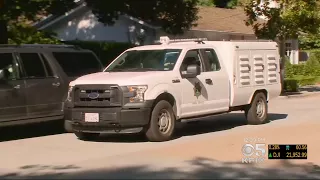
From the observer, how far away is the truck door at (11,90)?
12180 mm

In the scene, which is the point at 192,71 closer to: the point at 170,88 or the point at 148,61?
the point at 170,88

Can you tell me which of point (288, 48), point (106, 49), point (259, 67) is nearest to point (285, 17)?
point (106, 49)

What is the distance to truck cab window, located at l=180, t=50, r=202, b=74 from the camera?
12.6m

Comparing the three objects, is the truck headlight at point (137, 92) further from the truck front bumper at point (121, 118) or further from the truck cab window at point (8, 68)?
the truck cab window at point (8, 68)

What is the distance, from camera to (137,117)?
1137 cm

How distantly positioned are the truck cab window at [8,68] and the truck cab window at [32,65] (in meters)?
0.25

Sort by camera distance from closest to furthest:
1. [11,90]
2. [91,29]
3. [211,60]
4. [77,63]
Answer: [11,90]
[211,60]
[77,63]
[91,29]

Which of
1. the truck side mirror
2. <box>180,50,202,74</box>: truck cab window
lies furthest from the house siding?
the truck side mirror

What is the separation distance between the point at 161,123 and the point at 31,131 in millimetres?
4117

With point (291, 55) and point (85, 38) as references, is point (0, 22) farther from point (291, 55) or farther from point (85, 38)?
point (291, 55)

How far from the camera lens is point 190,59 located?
13.0 m

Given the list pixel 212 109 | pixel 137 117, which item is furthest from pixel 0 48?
pixel 212 109

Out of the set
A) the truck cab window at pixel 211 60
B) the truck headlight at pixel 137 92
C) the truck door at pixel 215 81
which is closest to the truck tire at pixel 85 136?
the truck headlight at pixel 137 92

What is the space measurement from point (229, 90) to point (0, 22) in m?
8.17
